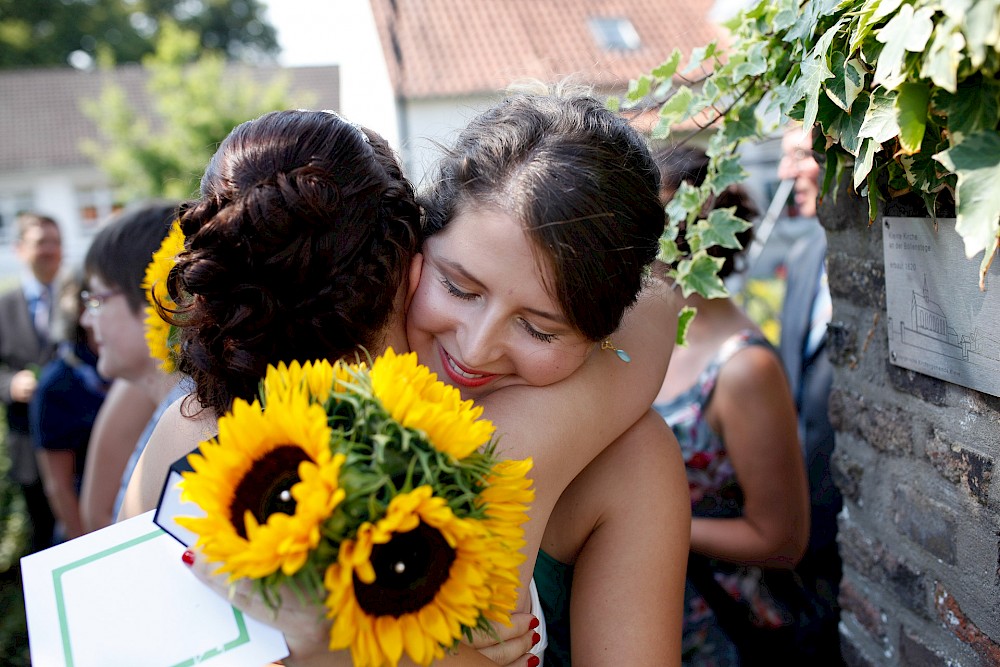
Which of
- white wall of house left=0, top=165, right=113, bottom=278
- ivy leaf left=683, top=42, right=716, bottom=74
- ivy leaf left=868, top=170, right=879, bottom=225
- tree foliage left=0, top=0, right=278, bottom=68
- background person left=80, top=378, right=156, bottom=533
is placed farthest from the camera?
tree foliage left=0, top=0, right=278, bottom=68

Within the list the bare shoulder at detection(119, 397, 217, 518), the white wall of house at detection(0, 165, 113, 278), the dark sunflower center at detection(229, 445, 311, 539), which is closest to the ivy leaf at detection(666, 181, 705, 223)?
the bare shoulder at detection(119, 397, 217, 518)

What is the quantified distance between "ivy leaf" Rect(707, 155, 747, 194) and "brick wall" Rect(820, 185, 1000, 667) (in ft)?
0.96

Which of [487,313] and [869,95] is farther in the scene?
[487,313]

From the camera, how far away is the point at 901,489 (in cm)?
205

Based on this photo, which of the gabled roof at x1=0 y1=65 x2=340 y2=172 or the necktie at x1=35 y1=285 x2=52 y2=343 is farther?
the gabled roof at x1=0 y1=65 x2=340 y2=172

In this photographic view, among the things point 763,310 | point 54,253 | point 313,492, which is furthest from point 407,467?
point 763,310

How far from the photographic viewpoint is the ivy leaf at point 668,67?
224 cm

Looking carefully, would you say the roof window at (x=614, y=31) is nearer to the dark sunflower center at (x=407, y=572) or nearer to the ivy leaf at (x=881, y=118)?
the ivy leaf at (x=881, y=118)

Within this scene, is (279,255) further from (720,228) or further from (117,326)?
(117,326)

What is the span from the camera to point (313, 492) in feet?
3.53

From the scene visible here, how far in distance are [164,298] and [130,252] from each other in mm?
1301

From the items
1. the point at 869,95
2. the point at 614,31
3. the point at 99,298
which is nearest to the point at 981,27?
the point at 869,95

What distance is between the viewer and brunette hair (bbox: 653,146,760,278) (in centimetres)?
257

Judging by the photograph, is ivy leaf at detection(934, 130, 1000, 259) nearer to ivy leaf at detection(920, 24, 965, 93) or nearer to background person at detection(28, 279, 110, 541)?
ivy leaf at detection(920, 24, 965, 93)
